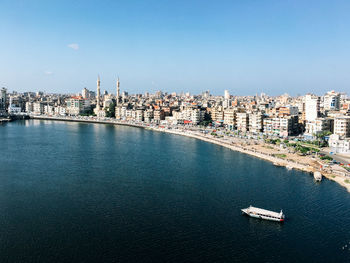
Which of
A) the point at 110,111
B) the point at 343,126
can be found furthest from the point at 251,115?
the point at 110,111

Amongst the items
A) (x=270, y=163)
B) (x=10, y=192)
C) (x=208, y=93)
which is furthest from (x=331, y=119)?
(x=208, y=93)

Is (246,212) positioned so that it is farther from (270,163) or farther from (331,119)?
(331,119)

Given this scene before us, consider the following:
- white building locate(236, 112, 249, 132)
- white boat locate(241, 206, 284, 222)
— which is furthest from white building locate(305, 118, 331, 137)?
white boat locate(241, 206, 284, 222)

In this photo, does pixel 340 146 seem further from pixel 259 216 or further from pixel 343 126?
pixel 259 216

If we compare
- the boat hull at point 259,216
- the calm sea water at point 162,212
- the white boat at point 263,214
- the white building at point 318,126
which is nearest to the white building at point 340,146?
the white building at point 318,126

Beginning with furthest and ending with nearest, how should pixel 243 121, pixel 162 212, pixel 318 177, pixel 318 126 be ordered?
pixel 243 121 < pixel 318 126 < pixel 318 177 < pixel 162 212

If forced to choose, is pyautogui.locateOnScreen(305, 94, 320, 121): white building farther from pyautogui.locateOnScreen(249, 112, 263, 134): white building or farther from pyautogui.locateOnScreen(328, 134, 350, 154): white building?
pyautogui.locateOnScreen(328, 134, 350, 154): white building

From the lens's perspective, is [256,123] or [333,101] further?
[333,101]
